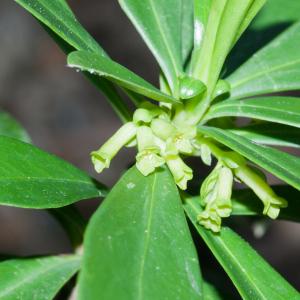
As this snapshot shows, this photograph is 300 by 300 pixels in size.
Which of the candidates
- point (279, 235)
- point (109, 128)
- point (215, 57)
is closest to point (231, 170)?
point (215, 57)

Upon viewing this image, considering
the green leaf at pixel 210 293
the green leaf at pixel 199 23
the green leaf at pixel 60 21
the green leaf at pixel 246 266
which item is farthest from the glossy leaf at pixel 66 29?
the green leaf at pixel 210 293

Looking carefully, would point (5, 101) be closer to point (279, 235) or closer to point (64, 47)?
point (279, 235)

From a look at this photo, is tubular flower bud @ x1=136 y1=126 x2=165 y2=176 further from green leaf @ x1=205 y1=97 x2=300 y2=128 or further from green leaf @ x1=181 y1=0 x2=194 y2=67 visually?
green leaf @ x1=181 y1=0 x2=194 y2=67

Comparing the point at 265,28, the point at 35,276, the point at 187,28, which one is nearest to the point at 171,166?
the point at 35,276

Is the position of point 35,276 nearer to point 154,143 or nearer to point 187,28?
point 154,143

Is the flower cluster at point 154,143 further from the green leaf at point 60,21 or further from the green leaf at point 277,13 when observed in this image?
the green leaf at point 277,13

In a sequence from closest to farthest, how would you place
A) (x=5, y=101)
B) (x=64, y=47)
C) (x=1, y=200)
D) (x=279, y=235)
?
(x=1, y=200) → (x=64, y=47) → (x=279, y=235) → (x=5, y=101)
